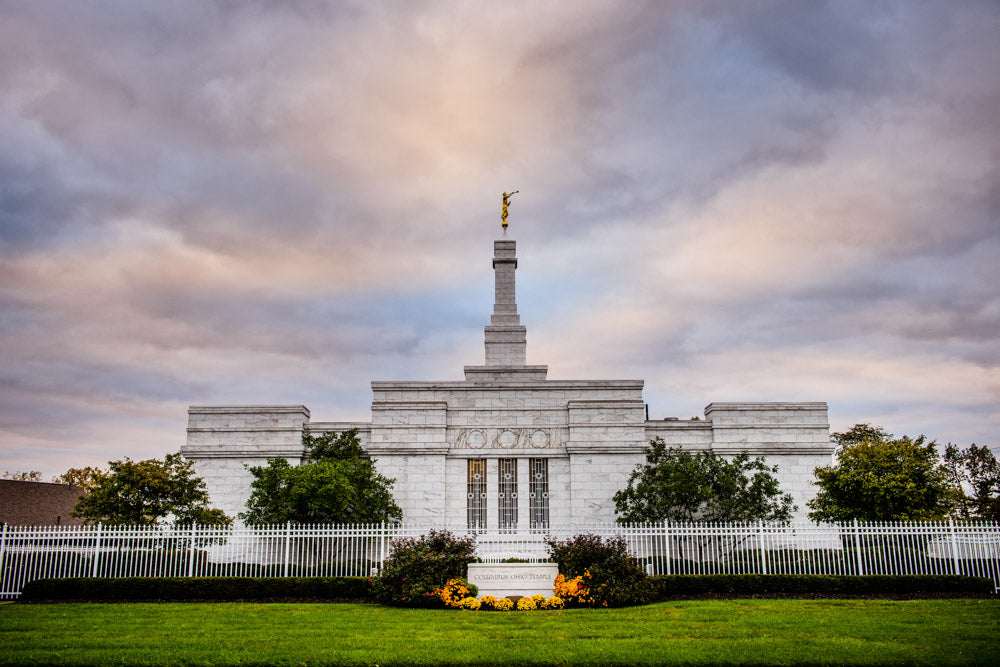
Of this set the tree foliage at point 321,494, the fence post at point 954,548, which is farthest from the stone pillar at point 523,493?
the fence post at point 954,548

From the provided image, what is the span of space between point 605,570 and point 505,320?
18.9 meters

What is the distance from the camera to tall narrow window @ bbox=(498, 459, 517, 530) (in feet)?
102

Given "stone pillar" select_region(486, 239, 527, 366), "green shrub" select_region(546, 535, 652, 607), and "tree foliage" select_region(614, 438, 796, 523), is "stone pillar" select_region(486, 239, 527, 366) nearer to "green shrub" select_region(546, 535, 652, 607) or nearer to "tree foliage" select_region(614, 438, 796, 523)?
"tree foliage" select_region(614, 438, 796, 523)

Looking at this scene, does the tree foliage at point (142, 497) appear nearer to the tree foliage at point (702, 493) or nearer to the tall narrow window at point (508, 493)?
the tall narrow window at point (508, 493)

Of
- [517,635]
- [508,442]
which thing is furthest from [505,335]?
[517,635]

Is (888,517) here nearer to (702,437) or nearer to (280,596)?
(702,437)

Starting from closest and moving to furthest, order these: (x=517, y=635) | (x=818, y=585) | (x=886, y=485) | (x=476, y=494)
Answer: (x=517, y=635), (x=818, y=585), (x=886, y=485), (x=476, y=494)

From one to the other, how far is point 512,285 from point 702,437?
38.2 feet

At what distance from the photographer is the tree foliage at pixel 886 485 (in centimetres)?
2638

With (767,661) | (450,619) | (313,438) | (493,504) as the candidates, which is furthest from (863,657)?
(313,438)

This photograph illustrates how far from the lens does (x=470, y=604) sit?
18281 mm

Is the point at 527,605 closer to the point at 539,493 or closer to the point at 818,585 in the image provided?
the point at 818,585

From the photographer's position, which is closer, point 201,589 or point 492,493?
point 201,589

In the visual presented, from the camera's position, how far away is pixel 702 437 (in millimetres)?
32719
